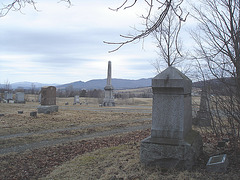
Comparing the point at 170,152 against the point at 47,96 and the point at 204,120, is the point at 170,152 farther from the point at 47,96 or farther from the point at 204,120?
the point at 47,96

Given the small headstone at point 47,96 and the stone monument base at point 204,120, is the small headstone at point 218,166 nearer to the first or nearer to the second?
the stone monument base at point 204,120

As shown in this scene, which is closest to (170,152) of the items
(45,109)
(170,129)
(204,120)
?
(170,129)

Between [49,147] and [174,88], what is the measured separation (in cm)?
534

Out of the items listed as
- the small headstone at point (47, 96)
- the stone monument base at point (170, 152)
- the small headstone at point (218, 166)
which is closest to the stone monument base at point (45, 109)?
the small headstone at point (47, 96)

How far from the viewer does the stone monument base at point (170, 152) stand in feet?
13.4

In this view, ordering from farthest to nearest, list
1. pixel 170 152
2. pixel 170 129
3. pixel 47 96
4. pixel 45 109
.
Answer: pixel 47 96 < pixel 45 109 < pixel 170 129 < pixel 170 152

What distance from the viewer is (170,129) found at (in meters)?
4.37

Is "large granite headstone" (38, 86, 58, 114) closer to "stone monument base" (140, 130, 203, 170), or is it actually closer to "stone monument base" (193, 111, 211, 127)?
"stone monument base" (193, 111, 211, 127)

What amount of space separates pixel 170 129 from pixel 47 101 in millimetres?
15337

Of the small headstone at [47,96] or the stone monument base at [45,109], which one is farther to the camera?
the small headstone at [47,96]

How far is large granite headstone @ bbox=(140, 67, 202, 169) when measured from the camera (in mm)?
4133

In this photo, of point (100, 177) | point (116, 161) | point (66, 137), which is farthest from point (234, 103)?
point (66, 137)

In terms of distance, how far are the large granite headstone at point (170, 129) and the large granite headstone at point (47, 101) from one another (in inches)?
550

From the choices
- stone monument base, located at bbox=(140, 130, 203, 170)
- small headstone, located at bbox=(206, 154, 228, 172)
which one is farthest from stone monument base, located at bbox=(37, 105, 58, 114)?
small headstone, located at bbox=(206, 154, 228, 172)
